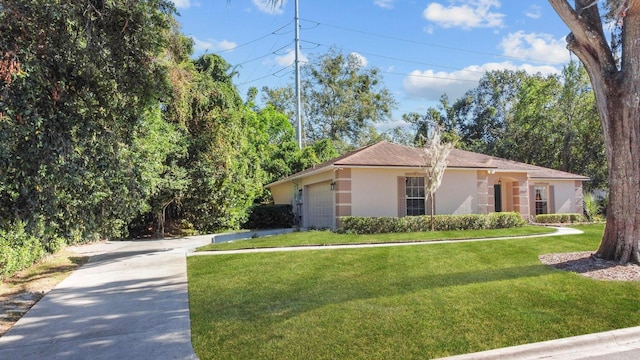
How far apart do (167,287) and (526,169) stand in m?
19.3

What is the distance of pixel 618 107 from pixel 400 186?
32.9 feet

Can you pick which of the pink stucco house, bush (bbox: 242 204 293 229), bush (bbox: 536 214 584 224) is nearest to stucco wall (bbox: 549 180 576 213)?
bush (bbox: 536 214 584 224)

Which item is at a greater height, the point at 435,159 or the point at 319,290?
the point at 435,159

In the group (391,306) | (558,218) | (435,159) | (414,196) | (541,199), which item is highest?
(435,159)

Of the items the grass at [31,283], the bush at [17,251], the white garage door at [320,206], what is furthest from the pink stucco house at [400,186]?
the bush at [17,251]

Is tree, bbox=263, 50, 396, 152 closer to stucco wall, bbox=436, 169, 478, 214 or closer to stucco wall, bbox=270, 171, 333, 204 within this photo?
stucco wall, bbox=270, 171, 333, 204

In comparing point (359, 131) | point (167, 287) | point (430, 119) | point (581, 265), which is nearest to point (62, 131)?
point (167, 287)

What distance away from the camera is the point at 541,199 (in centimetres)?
2467

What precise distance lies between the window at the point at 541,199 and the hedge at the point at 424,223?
6.78 metres

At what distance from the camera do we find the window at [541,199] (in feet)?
80.7

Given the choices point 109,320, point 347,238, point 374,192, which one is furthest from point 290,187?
point 109,320

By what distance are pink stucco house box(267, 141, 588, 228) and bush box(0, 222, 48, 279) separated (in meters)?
10.5

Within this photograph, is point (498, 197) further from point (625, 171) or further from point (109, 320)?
point (109, 320)

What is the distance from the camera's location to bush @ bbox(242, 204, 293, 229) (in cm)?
2623
